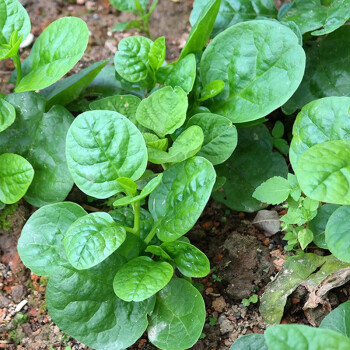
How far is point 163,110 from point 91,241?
0.56 m

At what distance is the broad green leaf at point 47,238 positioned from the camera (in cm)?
175

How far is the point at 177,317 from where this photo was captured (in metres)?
1.74

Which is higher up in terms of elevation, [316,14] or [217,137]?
[316,14]

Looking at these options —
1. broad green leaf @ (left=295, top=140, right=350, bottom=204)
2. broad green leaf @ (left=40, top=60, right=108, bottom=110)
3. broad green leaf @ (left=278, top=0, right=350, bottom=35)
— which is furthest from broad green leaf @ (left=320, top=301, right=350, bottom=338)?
broad green leaf @ (left=40, top=60, right=108, bottom=110)

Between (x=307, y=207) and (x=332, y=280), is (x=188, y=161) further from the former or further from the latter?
(x=332, y=280)

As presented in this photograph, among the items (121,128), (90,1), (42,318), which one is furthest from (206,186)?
(90,1)

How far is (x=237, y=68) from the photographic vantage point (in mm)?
1972

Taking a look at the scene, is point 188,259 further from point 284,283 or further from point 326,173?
point 326,173

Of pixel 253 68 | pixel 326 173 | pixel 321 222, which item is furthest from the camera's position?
Answer: pixel 253 68

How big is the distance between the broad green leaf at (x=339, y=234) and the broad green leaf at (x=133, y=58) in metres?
0.90

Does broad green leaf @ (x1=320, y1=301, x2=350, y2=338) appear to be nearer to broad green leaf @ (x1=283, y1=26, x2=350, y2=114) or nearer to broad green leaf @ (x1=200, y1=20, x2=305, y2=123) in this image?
broad green leaf @ (x1=200, y1=20, x2=305, y2=123)

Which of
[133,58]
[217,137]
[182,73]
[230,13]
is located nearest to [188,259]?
[217,137]

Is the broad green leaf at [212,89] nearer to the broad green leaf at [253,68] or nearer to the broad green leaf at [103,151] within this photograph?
the broad green leaf at [253,68]

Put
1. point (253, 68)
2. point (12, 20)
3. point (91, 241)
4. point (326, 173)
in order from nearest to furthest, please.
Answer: point (326, 173) → point (91, 241) → point (253, 68) → point (12, 20)
